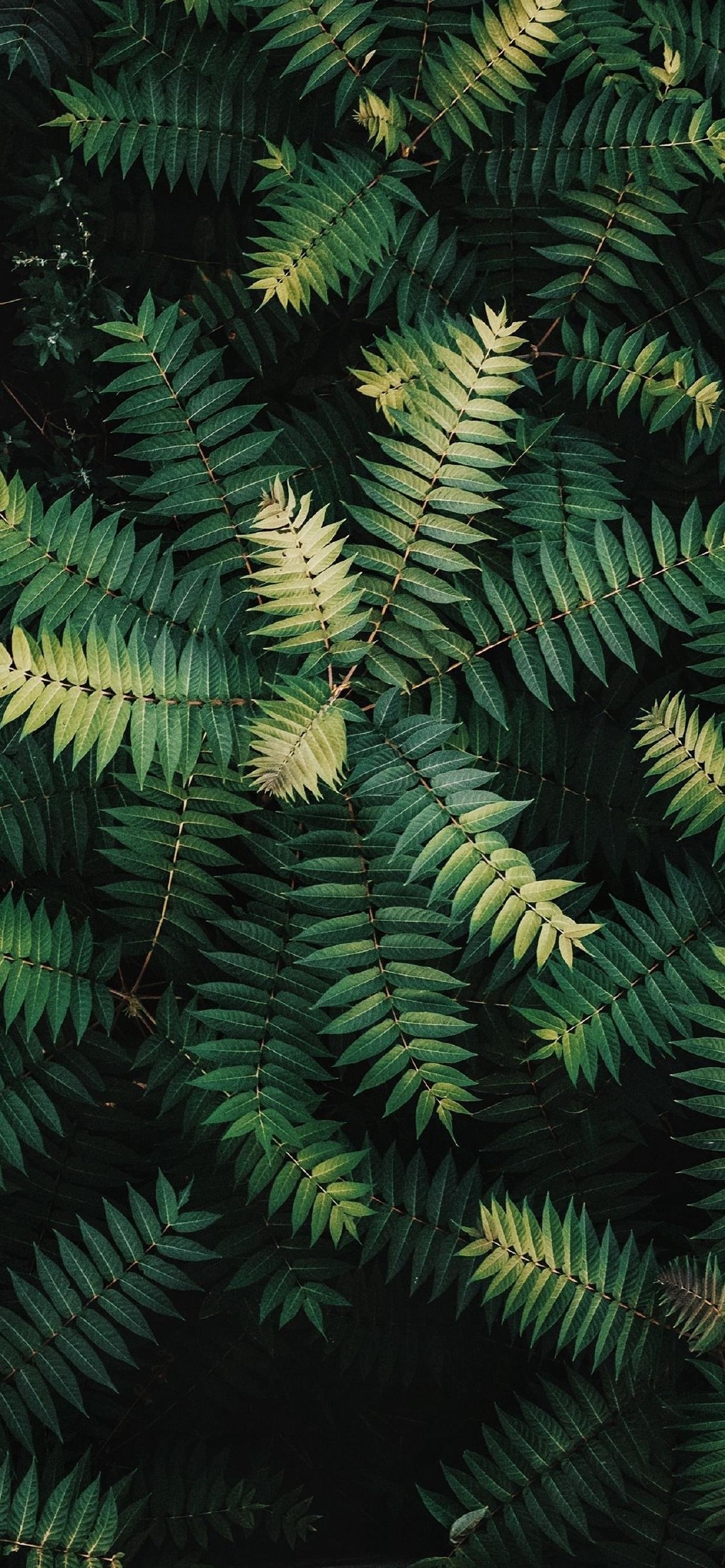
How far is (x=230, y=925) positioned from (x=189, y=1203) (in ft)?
1.82

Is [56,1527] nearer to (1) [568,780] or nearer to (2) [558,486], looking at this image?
(1) [568,780]

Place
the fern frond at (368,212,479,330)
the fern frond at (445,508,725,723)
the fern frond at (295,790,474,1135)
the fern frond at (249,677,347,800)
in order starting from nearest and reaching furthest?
the fern frond at (249,677,347,800), the fern frond at (295,790,474,1135), the fern frond at (445,508,725,723), the fern frond at (368,212,479,330)

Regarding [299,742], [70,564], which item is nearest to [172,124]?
[70,564]

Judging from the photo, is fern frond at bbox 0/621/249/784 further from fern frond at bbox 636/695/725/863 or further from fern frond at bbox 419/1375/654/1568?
fern frond at bbox 419/1375/654/1568

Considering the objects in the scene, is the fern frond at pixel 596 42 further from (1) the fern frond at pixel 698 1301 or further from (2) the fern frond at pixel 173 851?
(1) the fern frond at pixel 698 1301

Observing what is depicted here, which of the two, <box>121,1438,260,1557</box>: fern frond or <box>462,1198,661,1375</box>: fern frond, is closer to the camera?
<box>462,1198,661,1375</box>: fern frond

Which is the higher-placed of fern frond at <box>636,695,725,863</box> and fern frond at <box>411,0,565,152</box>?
fern frond at <box>411,0,565,152</box>

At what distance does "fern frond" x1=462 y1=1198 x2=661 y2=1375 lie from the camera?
1730mm

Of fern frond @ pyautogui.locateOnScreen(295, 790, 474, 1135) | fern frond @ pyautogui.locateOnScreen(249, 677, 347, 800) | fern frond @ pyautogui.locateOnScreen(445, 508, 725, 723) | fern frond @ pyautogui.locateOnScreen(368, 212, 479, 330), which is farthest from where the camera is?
fern frond @ pyautogui.locateOnScreen(368, 212, 479, 330)

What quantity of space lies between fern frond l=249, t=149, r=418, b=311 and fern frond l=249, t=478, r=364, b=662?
0.42 metres

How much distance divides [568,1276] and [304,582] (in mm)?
1122

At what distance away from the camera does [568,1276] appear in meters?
1.76

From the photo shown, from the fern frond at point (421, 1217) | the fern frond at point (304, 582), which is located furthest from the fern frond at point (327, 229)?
the fern frond at point (421, 1217)

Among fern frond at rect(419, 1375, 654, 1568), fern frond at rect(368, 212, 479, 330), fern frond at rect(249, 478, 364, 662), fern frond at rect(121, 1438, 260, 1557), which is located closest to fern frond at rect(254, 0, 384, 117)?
fern frond at rect(368, 212, 479, 330)
